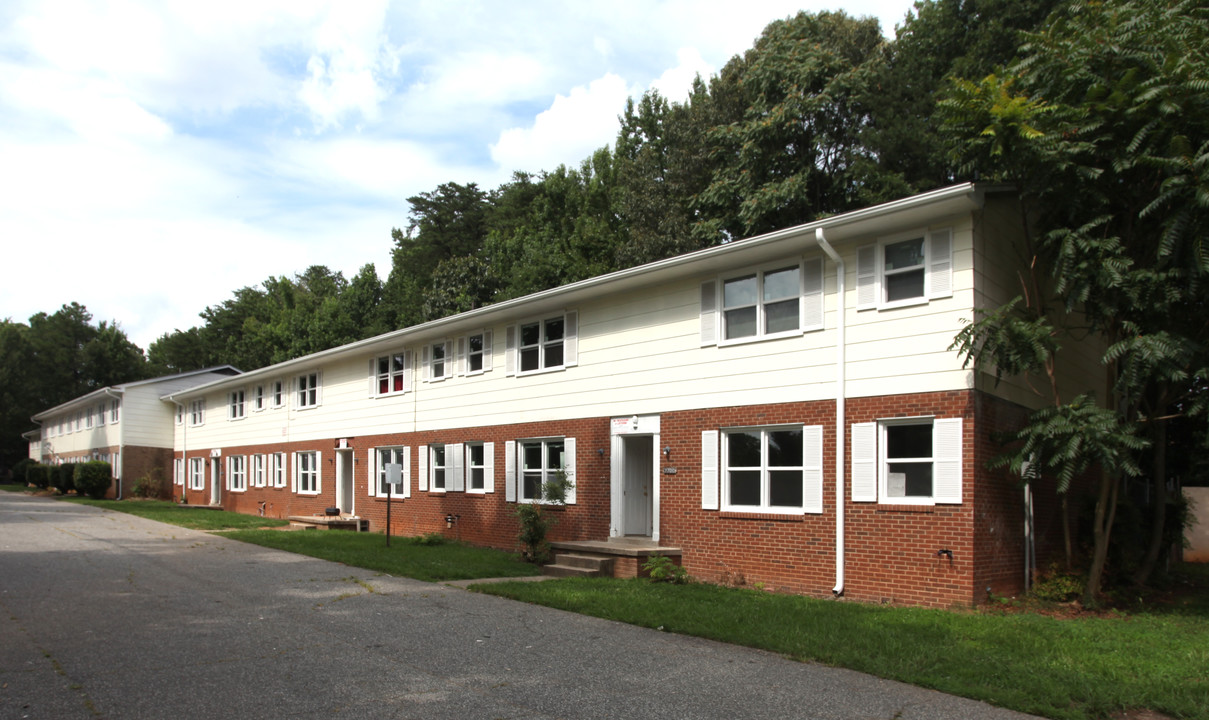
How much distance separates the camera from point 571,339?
17.5 metres

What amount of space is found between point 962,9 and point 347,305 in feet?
128

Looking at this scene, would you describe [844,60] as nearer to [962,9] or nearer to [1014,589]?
[962,9]

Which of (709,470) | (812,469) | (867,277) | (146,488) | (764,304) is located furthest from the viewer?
(146,488)

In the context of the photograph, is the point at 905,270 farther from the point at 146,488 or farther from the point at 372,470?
the point at 146,488

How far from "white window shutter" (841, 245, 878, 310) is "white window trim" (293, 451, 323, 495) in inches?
768

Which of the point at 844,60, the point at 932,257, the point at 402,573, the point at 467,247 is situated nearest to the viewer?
the point at 932,257

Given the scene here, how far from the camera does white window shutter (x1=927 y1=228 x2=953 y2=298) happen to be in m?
11.6

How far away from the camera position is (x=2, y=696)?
679 centimetres

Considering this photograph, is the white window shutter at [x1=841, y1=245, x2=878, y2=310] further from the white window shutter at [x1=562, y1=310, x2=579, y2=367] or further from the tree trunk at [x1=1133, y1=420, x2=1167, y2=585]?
the white window shutter at [x1=562, y1=310, x2=579, y2=367]

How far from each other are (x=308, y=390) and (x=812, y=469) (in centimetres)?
1982

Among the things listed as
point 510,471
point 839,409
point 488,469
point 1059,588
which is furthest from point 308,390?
point 1059,588

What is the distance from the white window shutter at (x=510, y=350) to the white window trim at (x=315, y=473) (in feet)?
34.9

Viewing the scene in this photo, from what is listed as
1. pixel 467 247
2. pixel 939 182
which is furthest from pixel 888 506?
pixel 467 247

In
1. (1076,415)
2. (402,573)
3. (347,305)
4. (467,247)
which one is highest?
(467,247)
